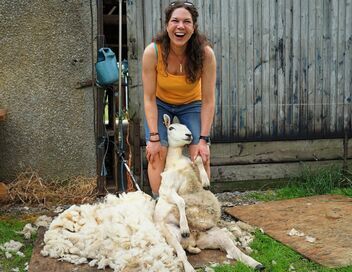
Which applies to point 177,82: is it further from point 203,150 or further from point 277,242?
point 277,242

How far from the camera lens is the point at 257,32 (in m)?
5.82

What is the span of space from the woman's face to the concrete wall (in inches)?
76.3

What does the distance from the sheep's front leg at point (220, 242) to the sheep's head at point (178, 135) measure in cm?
78

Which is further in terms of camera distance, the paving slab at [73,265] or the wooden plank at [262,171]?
the wooden plank at [262,171]

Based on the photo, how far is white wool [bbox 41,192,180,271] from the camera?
3.38m

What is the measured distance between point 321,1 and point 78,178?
3.79m

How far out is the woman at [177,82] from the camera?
3.96 m

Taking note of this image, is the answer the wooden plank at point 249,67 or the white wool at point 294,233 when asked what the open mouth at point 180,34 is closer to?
the white wool at point 294,233

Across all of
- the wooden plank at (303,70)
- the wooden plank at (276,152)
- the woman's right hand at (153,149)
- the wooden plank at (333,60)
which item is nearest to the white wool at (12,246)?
the woman's right hand at (153,149)

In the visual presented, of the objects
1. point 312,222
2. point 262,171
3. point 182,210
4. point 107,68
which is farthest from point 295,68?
point 182,210

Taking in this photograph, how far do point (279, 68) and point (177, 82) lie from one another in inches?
88.9

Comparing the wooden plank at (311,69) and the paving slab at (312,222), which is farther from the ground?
the wooden plank at (311,69)

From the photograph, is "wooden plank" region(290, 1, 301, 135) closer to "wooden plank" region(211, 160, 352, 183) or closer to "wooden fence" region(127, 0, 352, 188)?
"wooden fence" region(127, 0, 352, 188)

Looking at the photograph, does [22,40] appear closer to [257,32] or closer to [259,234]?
[257,32]
